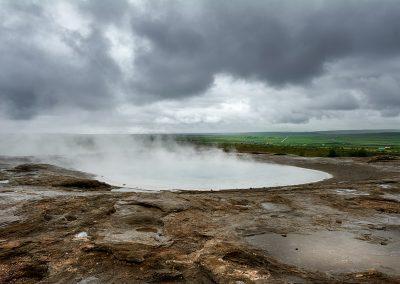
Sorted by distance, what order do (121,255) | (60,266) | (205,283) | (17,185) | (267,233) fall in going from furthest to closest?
(17,185) → (267,233) → (121,255) → (60,266) → (205,283)

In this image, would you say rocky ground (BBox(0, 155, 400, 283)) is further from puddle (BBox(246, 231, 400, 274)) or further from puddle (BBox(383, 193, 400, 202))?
puddle (BBox(383, 193, 400, 202))

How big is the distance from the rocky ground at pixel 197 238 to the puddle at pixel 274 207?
0.10 meters

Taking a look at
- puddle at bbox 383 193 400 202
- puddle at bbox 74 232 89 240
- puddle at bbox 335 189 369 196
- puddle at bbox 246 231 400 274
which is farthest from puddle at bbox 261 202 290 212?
puddle at bbox 74 232 89 240

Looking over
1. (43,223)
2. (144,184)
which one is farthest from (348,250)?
(144,184)

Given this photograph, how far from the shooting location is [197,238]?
1106cm

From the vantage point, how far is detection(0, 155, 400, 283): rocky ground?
842 cm

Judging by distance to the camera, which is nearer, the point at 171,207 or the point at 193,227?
the point at 193,227

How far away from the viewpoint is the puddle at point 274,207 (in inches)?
616

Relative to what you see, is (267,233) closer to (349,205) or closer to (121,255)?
(121,255)

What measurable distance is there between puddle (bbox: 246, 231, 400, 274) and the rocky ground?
3cm

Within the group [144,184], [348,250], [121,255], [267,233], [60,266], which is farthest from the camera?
[144,184]

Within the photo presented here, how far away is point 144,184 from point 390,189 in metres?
17.5

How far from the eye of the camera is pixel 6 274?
27.0 feet

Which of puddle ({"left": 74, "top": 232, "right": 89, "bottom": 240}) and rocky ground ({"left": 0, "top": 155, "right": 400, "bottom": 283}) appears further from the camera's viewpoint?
puddle ({"left": 74, "top": 232, "right": 89, "bottom": 240})
